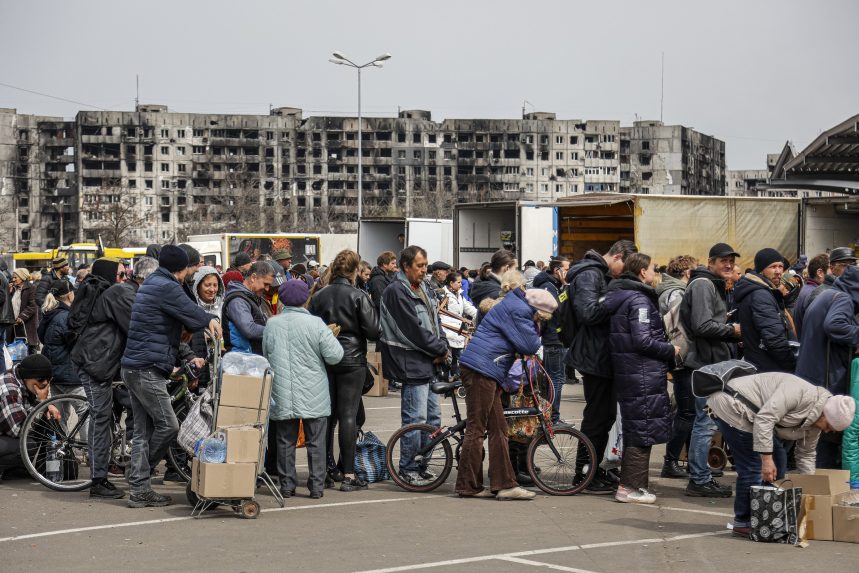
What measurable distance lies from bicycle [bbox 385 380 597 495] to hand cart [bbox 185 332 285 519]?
1.30 meters

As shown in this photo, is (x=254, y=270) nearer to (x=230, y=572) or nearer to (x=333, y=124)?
(x=230, y=572)

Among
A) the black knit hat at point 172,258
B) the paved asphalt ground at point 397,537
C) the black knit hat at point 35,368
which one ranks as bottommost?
the paved asphalt ground at point 397,537

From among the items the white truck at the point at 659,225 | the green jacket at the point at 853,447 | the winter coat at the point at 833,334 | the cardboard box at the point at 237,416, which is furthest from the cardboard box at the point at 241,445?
the white truck at the point at 659,225

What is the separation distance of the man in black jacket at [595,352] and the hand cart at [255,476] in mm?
2573

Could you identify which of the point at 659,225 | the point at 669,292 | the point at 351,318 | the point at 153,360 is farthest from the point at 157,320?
the point at 659,225

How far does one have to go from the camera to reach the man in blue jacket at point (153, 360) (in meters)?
9.10

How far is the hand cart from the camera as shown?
876 cm

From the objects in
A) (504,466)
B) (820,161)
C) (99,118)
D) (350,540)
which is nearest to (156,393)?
(350,540)

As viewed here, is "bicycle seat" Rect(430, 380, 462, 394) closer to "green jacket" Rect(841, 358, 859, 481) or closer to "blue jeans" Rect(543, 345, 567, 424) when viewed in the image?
"green jacket" Rect(841, 358, 859, 481)

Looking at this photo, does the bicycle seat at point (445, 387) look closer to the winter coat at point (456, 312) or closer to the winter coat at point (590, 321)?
the winter coat at point (590, 321)

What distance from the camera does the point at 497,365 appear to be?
9258 mm

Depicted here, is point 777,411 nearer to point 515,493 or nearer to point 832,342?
point 832,342

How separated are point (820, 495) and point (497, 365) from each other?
2.65 m

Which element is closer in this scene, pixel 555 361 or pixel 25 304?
pixel 555 361
